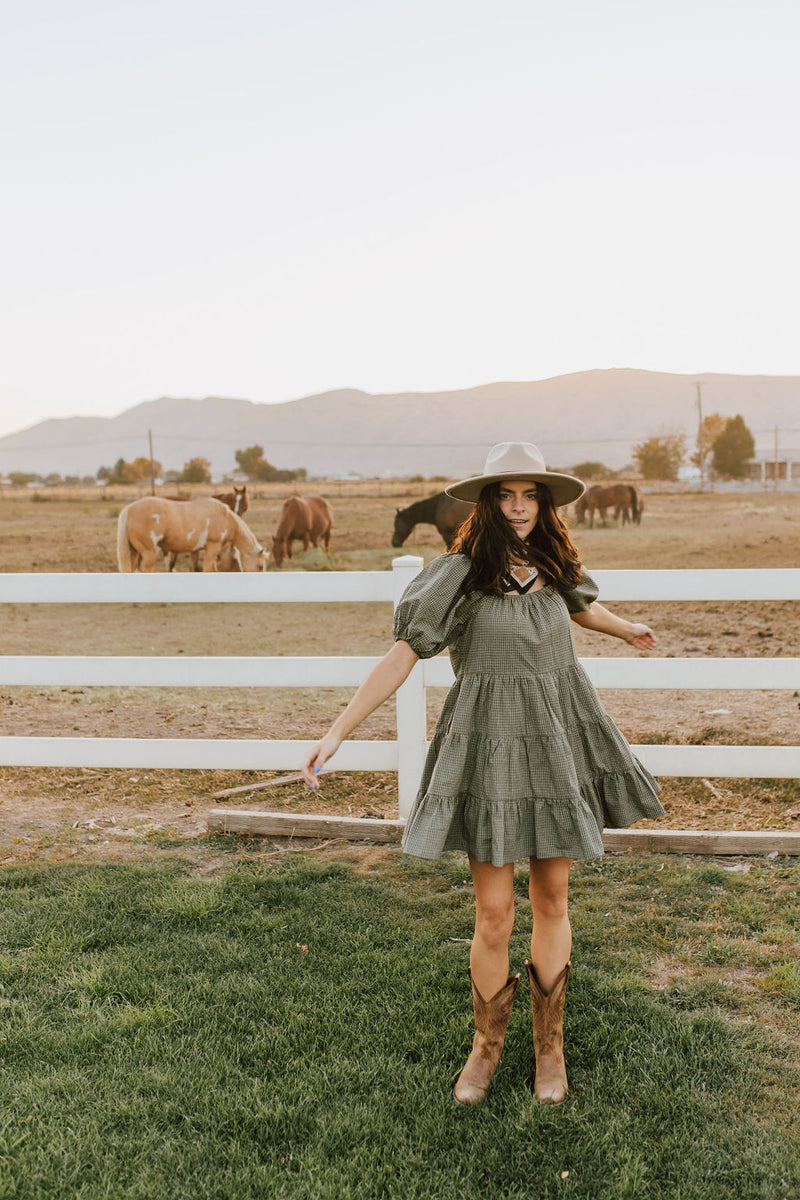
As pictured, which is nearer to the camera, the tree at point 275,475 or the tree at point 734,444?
the tree at point 734,444

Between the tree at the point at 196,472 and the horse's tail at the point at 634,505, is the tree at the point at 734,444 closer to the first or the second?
the tree at the point at 196,472

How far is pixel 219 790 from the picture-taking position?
5.29 meters

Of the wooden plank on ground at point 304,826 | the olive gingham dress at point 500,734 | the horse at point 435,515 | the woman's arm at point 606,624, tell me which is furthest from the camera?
the horse at point 435,515

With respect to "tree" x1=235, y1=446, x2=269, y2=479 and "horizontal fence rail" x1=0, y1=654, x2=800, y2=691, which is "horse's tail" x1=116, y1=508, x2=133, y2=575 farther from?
"tree" x1=235, y1=446, x2=269, y2=479

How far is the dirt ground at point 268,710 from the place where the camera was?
478 cm

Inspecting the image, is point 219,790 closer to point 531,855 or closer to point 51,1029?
point 51,1029

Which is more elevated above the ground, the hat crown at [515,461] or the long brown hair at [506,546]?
the hat crown at [515,461]

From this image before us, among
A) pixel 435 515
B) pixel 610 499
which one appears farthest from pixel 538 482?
pixel 610 499

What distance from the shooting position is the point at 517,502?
2.41 metres

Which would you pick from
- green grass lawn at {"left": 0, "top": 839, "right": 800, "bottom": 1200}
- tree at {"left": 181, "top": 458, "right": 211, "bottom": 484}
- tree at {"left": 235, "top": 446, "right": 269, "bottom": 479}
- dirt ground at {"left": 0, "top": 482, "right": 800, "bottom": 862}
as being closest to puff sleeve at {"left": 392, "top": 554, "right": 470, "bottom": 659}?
green grass lawn at {"left": 0, "top": 839, "right": 800, "bottom": 1200}

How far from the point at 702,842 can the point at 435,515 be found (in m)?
18.7

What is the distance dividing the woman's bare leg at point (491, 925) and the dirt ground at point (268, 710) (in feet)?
7.73

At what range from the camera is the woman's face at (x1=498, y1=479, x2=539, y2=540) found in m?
2.41

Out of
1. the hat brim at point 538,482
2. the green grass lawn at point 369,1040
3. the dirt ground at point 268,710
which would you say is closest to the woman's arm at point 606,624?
the hat brim at point 538,482
